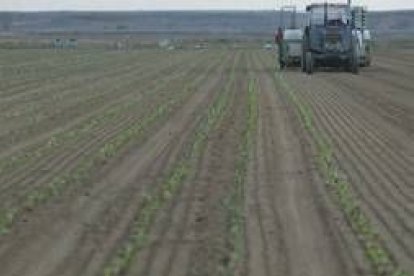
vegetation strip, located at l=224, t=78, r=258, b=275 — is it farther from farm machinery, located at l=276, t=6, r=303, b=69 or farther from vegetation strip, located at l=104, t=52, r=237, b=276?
farm machinery, located at l=276, t=6, r=303, b=69

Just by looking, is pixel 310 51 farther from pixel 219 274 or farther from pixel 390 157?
pixel 219 274

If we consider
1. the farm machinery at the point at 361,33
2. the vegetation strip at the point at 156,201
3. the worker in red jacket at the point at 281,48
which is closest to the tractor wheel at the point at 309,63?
the farm machinery at the point at 361,33

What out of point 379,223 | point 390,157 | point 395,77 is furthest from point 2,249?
point 395,77

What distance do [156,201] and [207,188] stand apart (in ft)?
3.22

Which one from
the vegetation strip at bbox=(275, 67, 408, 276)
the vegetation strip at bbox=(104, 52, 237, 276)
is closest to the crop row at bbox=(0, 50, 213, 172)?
the vegetation strip at bbox=(104, 52, 237, 276)

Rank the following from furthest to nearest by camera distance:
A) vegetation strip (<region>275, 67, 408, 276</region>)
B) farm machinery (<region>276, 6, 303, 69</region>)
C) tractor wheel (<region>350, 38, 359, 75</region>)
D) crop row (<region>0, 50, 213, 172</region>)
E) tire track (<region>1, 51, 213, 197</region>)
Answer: farm machinery (<region>276, 6, 303, 69</region>) < tractor wheel (<region>350, 38, 359, 75</region>) < crop row (<region>0, 50, 213, 172</region>) < tire track (<region>1, 51, 213, 197</region>) < vegetation strip (<region>275, 67, 408, 276</region>)

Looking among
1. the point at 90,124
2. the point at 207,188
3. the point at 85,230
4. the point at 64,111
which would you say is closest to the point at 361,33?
the point at 64,111

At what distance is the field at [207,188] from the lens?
8305 mm

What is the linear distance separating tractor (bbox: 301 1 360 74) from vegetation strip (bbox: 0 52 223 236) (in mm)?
18384

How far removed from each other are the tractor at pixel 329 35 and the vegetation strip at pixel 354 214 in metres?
19.9

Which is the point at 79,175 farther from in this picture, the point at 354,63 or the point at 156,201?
the point at 354,63

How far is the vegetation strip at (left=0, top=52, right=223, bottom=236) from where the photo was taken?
10154mm

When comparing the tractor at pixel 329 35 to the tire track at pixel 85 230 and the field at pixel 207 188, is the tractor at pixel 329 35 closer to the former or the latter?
the field at pixel 207 188

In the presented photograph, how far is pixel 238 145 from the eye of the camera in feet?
50.3
